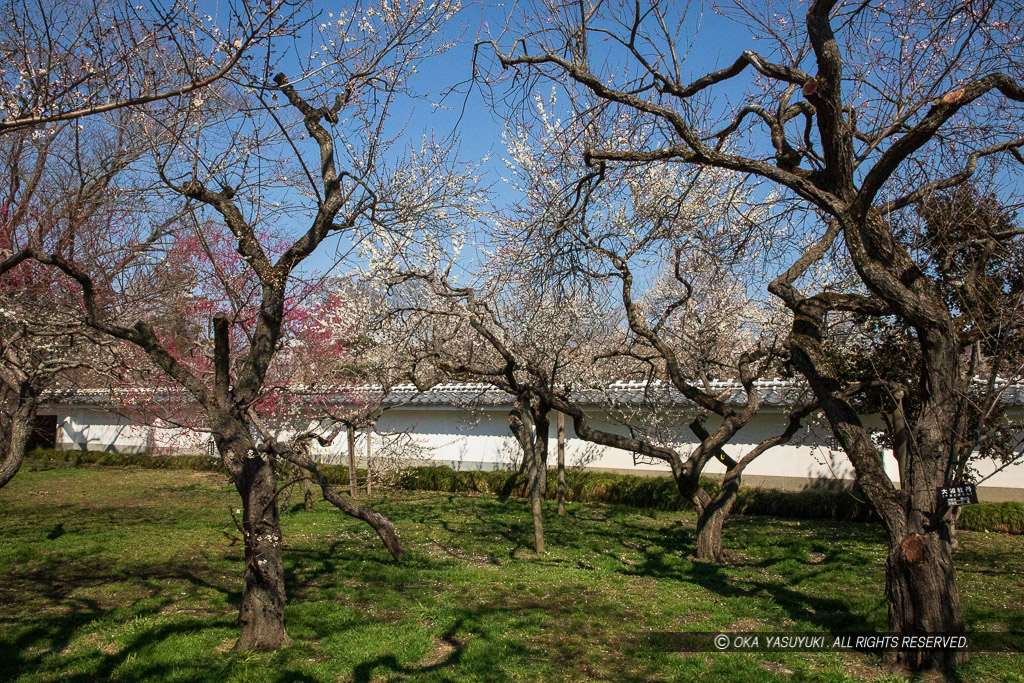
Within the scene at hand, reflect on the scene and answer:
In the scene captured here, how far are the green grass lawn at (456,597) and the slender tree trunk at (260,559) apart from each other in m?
0.17

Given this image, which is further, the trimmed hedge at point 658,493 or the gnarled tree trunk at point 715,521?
the trimmed hedge at point 658,493

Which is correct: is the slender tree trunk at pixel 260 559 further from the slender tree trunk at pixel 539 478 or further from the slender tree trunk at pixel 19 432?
the slender tree trunk at pixel 539 478

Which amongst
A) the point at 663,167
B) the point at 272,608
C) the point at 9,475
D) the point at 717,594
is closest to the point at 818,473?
the point at 663,167

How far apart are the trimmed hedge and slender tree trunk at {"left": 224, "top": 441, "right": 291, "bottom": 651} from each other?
24.4 ft

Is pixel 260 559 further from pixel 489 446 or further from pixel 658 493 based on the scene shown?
pixel 489 446

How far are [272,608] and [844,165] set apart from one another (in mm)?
5177

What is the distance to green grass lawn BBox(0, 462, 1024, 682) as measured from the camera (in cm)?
491

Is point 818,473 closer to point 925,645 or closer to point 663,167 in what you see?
point 663,167

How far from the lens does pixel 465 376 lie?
9.59 meters

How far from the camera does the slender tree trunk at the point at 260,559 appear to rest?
16.8 feet

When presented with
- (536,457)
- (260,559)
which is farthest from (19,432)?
(536,457)

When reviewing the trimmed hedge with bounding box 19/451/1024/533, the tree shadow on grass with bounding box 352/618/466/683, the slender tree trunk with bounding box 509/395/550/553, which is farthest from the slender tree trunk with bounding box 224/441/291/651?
the trimmed hedge with bounding box 19/451/1024/533

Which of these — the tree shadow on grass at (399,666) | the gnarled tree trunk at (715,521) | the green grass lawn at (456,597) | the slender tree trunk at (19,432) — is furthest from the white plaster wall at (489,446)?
the tree shadow on grass at (399,666)

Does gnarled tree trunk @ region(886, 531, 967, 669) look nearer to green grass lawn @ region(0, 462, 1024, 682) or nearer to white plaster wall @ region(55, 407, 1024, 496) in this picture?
green grass lawn @ region(0, 462, 1024, 682)
